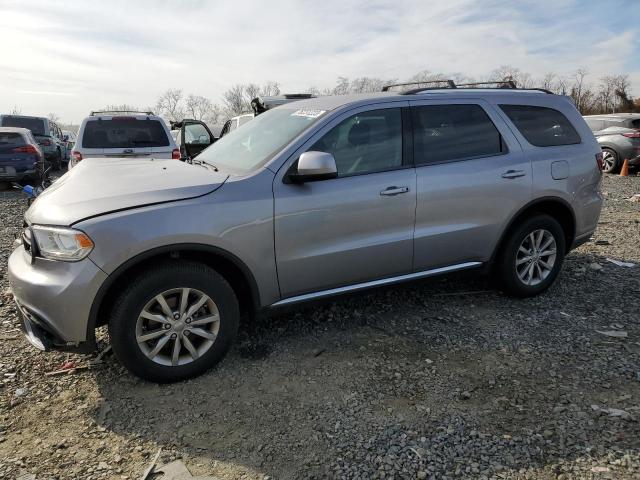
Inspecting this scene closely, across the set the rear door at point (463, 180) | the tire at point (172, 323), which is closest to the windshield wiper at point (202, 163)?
the tire at point (172, 323)

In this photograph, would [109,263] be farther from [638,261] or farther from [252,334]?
[638,261]

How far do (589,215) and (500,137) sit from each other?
4.25 feet

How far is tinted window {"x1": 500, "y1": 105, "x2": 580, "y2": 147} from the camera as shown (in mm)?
4293

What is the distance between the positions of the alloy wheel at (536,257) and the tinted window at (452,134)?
0.89m

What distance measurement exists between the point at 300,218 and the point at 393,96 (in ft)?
4.42

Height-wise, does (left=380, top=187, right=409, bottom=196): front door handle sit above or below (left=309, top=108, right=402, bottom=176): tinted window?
below

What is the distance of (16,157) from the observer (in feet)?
35.4

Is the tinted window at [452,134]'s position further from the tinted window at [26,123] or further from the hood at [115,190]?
the tinted window at [26,123]

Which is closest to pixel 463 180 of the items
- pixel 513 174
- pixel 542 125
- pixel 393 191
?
pixel 513 174

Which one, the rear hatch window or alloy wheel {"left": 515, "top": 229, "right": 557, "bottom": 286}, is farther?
the rear hatch window

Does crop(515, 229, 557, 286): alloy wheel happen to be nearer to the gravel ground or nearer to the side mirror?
the gravel ground

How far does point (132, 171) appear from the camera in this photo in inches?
140

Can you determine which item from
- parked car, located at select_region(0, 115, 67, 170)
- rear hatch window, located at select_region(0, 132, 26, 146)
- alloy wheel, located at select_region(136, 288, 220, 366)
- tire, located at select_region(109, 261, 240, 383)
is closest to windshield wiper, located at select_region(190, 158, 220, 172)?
tire, located at select_region(109, 261, 240, 383)

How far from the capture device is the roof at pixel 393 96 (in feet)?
12.3
